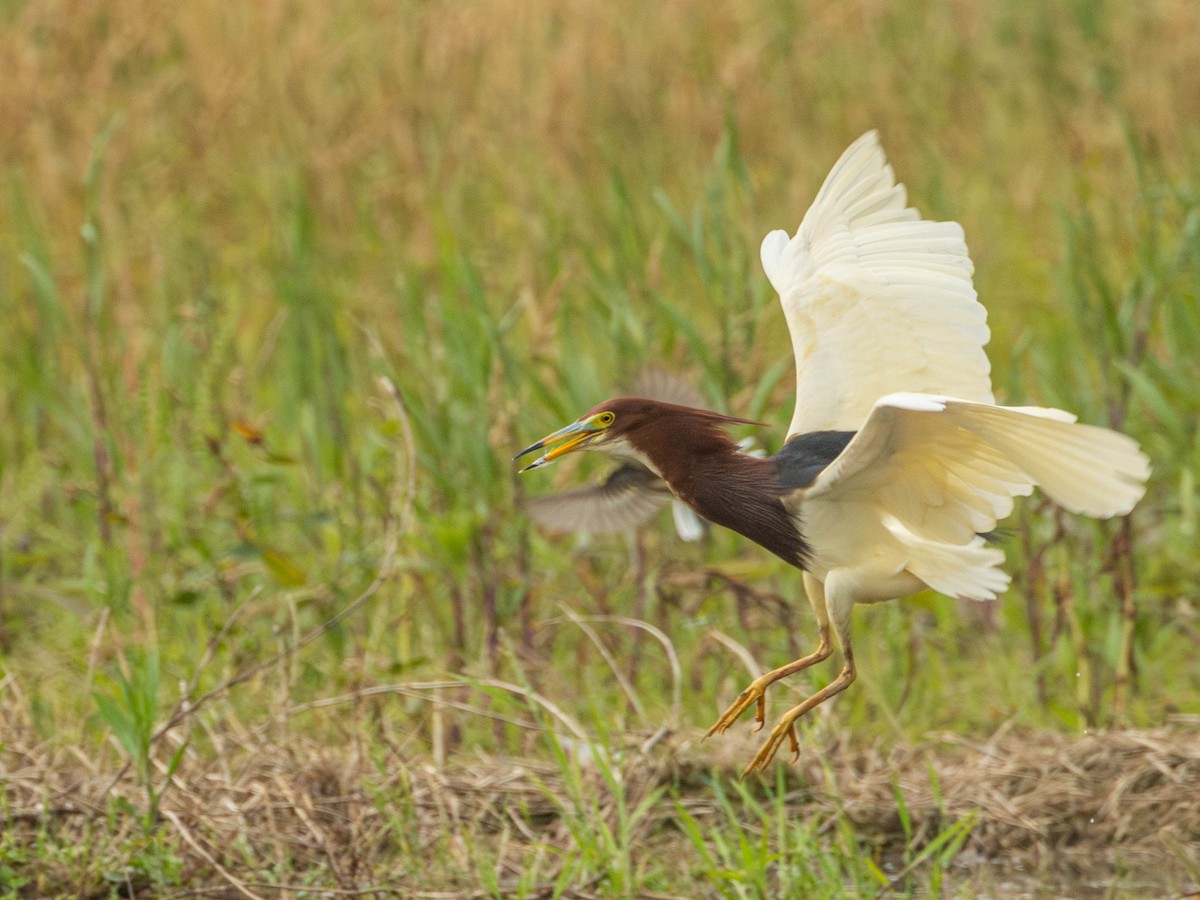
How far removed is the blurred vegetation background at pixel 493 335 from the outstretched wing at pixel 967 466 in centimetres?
98

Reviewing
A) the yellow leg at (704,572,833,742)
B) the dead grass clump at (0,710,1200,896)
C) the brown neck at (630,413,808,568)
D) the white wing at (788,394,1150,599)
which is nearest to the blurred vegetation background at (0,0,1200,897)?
the dead grass clump at (0,710,1200,896)

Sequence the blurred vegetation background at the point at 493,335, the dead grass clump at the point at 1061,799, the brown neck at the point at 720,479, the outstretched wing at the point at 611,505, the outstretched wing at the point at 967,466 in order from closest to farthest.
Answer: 1. the outstretched wing at the point at 967,466
2. the brown neck at the point at 720,479
3. the outstretched wing at the point at 611,505
4. the dead grass clump at the point at 1061,799
5. the blurred vegetation background at the point at 493,335

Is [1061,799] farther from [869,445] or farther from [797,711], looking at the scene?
[869,445]

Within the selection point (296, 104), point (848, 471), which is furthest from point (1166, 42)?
point (848, 471)

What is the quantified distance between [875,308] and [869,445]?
67cm

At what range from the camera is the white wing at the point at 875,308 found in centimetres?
319

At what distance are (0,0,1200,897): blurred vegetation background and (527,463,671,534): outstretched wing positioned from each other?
368 mm

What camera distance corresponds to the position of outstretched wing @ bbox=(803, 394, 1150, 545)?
2.46m

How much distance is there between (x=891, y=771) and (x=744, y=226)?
9.01ft

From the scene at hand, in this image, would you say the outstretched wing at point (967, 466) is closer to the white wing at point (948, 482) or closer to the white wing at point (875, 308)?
the white wing at point (948, 482)

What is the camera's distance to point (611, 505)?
135 inches

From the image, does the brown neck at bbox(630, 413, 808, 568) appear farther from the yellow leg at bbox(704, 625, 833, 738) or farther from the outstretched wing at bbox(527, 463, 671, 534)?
the outstretched wing at bbox(527, 463, 671, 534)

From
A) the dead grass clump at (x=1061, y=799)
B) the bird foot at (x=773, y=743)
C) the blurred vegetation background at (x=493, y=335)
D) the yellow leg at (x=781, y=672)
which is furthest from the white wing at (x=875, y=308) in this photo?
the dead grass clump at (x=1061, y=799)

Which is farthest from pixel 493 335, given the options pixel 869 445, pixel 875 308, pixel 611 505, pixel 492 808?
pixel 869 445
